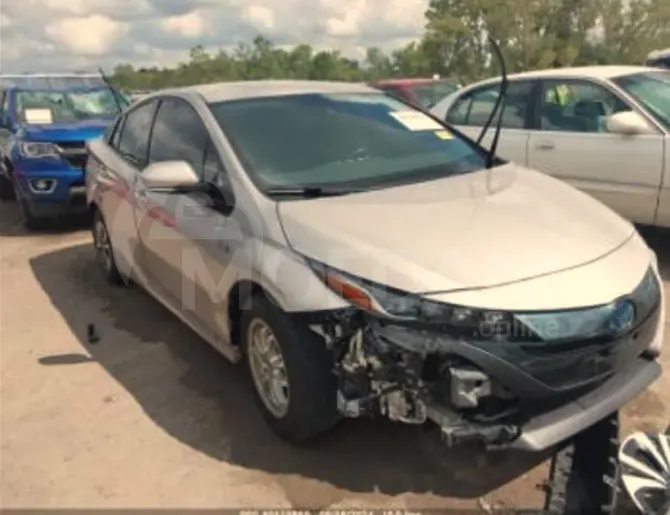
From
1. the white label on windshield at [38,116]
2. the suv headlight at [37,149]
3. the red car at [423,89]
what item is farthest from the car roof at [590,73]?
the white label on windshield at [38,116]

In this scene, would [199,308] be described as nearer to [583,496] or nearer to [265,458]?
[265,458]

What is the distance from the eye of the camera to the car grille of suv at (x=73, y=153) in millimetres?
7602

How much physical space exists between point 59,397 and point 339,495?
182 cm

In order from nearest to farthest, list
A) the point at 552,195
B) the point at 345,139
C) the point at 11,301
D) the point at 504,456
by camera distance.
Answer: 1. the point at 504,456
2. the point at 552,195
3. the point at 345,139
4. the point at 11,301

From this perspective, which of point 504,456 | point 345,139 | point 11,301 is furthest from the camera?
point 11,301

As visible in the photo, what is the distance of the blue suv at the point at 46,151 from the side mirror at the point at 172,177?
14.2ft

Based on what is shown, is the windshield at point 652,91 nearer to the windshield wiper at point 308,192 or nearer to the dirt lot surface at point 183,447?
the dirt lot surface at point 183,447

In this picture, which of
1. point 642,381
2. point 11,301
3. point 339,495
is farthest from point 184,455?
point 11,301

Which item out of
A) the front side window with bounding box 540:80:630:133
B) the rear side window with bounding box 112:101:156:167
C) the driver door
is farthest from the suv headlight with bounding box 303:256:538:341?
the front side window with bounding box 540:80:630:133

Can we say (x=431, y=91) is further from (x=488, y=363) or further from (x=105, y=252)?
(x=488, y=363)

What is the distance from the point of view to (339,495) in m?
2.98

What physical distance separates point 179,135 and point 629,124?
3183 mm

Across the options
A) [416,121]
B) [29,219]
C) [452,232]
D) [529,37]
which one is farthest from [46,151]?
[529,37]

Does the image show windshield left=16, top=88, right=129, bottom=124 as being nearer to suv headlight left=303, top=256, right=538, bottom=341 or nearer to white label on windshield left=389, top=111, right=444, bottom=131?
white label on windshield left=389, top=111, right=444, bottom=131
